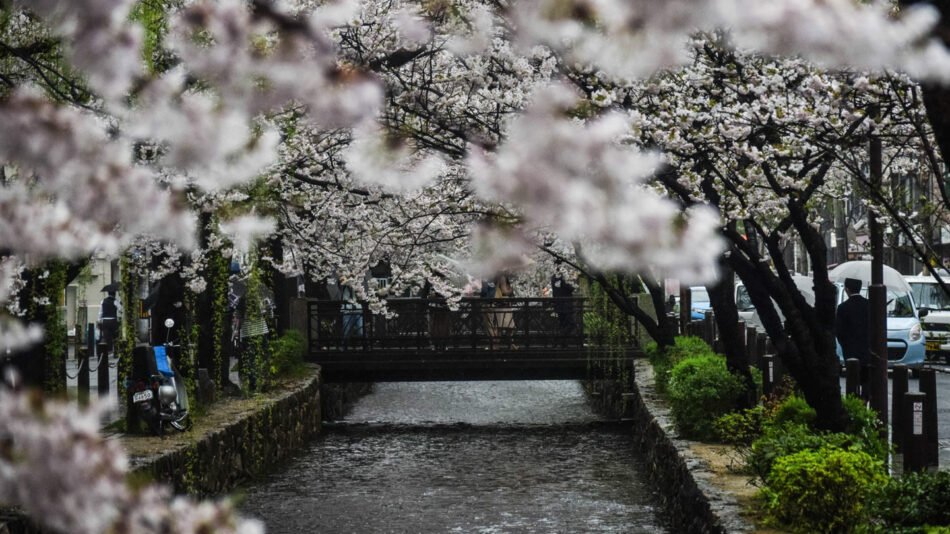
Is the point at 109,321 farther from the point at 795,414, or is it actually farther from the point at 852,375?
the point at 795,414

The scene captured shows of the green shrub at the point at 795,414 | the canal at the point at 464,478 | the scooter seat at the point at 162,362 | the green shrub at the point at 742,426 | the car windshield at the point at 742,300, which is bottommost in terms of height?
the canal at the point at 464,478

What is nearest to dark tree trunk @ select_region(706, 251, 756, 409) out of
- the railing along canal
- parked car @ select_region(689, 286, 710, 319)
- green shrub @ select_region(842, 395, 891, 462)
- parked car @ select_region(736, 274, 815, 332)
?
green shrub @ select_region(842, 395, 891, 462)

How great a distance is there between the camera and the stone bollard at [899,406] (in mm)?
9256

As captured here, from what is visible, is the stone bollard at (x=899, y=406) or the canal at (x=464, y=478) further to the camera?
the canal at (x=464, y=478)

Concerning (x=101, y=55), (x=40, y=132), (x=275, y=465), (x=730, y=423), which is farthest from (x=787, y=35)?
(x=275, y=465)

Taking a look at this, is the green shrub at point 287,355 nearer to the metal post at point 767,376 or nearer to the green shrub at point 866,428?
the metal post at point 767,376

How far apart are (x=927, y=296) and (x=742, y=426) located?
69.4 feet

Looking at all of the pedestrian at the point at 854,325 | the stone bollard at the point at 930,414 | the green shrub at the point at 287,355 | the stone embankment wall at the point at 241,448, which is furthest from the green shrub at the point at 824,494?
the green shrub at the point at 287,355

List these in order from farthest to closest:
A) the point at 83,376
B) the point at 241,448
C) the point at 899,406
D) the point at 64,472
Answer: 1. the point at 83,376
2. the point at 241,448
3. the point at 899,406
4. the point at 64,472

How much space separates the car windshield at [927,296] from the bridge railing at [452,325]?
12.4 meters

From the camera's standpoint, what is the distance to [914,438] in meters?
8.79

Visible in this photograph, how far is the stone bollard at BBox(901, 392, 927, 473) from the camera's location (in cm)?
875

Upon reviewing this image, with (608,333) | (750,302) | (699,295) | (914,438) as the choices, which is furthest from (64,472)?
(699,295)

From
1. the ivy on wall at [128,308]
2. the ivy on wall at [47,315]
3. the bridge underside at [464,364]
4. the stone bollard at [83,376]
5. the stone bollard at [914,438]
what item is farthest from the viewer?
the bridge underside at [464,364]
